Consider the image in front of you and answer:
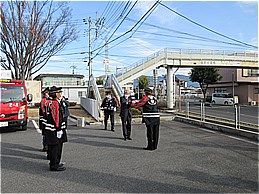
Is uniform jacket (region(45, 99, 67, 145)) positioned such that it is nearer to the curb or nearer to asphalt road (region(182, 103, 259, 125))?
the curb

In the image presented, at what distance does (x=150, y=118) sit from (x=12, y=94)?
22.1 ft

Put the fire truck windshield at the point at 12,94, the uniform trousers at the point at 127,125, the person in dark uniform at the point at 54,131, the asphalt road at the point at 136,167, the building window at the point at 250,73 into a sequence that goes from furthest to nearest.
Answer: the building window at the point at 250,73, the fire truck windshield at the point at 12,94, the uniform trousers at the point at 127,125, the person in dark uniform at the point at 54,131, the asphalt road at the point at 136,167

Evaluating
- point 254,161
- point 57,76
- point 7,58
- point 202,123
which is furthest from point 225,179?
point 57,76

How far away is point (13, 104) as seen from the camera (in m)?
10.2

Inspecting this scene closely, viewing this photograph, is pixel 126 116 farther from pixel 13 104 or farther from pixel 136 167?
pixel 13 104

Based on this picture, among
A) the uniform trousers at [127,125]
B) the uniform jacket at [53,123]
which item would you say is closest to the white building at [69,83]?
the uniform trousers at [127,125]

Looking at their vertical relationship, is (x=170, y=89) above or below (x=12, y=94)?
above

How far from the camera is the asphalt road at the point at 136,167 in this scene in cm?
421

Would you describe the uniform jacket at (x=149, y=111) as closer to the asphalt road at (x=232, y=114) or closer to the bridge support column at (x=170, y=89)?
the asphalt road at (x=232, y=114)

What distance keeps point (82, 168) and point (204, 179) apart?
248 centimetres

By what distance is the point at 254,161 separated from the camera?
5613 mm

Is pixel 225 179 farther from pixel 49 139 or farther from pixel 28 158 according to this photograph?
pixel 28 158

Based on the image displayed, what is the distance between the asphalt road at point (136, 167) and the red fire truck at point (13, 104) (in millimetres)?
1998

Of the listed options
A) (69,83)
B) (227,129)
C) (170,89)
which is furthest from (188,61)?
(69,83)
